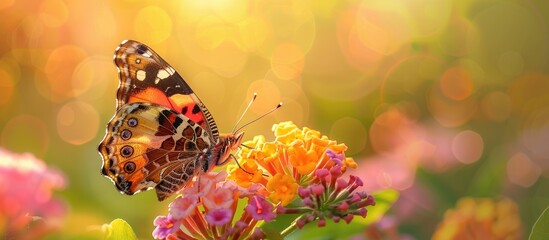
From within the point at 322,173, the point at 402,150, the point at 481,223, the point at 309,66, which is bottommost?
the point at 402,150

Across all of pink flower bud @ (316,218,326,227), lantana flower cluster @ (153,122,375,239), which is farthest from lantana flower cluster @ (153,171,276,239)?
pink flower bud @ (316,218,326,227)

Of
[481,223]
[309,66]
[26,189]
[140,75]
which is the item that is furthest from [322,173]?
[309,66]

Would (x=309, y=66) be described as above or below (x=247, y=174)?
below

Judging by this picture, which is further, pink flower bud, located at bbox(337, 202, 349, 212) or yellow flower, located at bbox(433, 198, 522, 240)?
yellow flower, located at bbox(433, 198, 522, 240)

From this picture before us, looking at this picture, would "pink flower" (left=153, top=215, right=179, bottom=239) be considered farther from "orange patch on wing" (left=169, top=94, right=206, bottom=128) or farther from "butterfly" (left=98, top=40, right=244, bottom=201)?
"orange patch on wing" (left=169, top=94, right=206, bottom=128)

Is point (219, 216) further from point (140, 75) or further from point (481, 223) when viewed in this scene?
point (481, 223)

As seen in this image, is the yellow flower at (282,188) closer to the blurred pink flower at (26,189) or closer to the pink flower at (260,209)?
the pink flower at (260,209)
